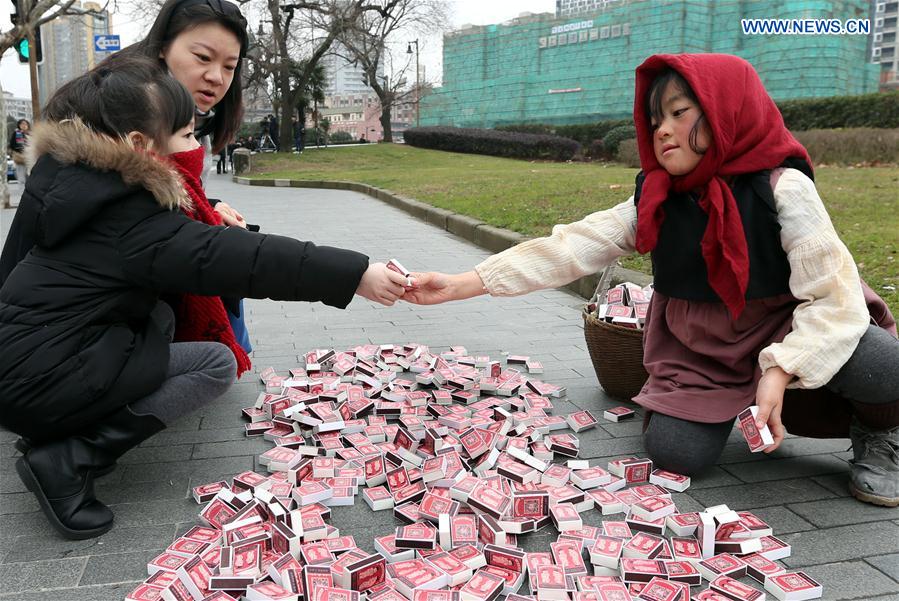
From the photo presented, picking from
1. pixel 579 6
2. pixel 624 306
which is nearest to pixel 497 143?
pixel 624 306

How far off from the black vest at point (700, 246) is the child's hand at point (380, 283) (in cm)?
97

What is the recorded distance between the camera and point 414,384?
3654 millimetres

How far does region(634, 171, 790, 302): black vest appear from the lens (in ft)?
8.31

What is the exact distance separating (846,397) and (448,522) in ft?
4.53

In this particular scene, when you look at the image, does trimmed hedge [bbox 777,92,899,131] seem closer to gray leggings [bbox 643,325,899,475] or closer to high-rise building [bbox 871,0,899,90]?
gray leggings [bbox 643,325,899,475]

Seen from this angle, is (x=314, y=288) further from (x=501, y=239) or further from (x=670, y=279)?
(x=501, y=239)

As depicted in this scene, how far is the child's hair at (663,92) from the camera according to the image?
252cm

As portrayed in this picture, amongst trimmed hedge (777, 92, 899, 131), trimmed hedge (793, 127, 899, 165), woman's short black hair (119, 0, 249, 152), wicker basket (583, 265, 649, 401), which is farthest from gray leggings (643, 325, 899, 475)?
trimmed hedge (777, 92, 899, 131)

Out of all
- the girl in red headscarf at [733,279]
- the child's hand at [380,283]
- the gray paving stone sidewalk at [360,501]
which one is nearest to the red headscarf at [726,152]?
the girl in red headscarf at [733,279]

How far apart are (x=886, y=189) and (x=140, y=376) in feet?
28.7

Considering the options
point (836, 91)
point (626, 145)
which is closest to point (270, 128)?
point (626, 145)

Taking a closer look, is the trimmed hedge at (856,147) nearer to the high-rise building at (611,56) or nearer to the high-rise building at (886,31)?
the high-rise building at (611,56)

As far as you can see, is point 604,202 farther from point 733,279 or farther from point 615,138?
point 615,138

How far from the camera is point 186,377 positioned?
2.49 meters
